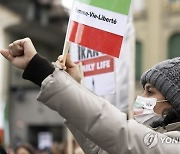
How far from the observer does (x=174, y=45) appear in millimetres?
24891

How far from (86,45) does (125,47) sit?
2917 millimetres

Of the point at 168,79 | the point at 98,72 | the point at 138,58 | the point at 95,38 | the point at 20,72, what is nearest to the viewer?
the point at 168,79

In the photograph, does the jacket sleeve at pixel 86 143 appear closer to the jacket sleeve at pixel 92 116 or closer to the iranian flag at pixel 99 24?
the iranian flag at pixel 99 24

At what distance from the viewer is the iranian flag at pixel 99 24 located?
248 centimetres

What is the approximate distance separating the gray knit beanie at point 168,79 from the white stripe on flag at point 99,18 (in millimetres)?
259

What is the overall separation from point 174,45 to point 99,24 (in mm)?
22727

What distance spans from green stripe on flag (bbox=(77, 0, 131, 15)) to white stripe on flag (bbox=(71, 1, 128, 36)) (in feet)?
0.06

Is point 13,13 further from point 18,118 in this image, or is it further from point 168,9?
point 168,9

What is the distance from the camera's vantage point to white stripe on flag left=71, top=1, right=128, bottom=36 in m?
2.47

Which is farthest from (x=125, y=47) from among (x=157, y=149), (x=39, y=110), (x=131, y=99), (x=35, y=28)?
(x=35, y=28)

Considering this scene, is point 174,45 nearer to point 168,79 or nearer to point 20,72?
point 20,72

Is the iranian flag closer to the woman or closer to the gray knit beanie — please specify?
the gray knit beanie

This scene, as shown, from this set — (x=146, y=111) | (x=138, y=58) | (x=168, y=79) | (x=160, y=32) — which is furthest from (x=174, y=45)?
(x=168, y=79)

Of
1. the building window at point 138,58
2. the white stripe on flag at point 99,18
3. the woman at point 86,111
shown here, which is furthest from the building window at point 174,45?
the woman at point 86,111
